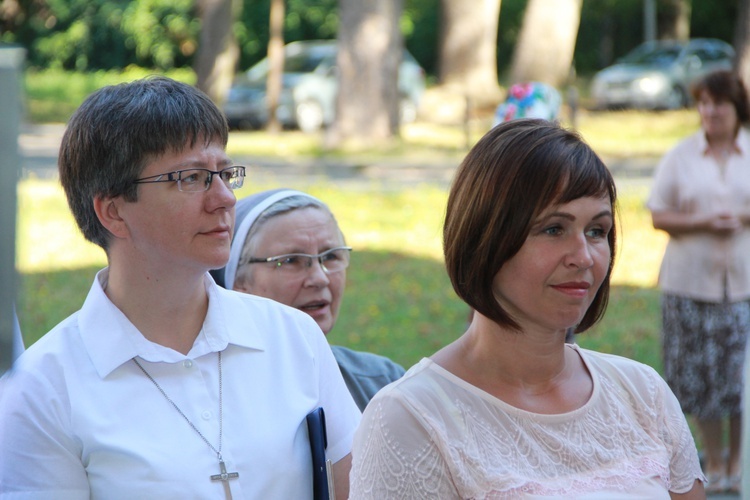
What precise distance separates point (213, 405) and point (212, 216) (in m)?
0.44

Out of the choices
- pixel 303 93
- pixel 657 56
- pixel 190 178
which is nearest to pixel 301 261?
pixel 190 178

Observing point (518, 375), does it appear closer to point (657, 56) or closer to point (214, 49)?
point (214, 49)

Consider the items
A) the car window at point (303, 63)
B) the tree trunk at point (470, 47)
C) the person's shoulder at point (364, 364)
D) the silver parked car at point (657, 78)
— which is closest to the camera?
the person's shoulder at point (364, 364)

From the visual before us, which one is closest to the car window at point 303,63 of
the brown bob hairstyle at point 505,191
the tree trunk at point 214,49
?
the tree trunk at point 214,49

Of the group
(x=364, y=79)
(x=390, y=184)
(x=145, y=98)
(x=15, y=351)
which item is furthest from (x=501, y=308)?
(x=364, y=79)

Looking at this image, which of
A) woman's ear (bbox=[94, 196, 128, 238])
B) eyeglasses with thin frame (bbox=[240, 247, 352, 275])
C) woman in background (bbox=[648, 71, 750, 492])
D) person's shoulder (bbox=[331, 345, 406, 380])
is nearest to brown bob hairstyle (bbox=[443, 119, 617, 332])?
woman's ear (bbox=[94, 196, 128, 238])

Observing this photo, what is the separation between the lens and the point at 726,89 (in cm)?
602

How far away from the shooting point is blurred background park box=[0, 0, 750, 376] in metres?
9.54

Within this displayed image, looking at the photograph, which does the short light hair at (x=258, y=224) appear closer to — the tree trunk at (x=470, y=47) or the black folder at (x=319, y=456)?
the black folder at (x=319, y=456)

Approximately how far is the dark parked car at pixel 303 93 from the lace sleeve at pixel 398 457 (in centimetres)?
2104

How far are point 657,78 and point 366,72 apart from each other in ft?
35.2

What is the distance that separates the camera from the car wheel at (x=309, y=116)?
23.8 metres

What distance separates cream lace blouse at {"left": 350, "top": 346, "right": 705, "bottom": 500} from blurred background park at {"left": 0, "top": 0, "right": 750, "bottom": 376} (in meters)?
0.54

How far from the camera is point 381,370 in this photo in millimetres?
3312
